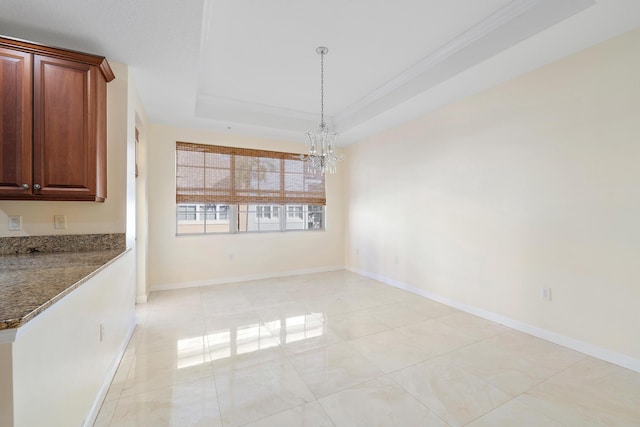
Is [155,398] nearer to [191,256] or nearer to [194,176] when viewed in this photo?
[191,256]

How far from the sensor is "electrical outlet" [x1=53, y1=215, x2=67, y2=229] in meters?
2.29

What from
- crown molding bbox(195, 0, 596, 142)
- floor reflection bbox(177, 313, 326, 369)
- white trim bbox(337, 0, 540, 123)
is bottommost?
floor reflection bbox(177, 313, 326, 369)

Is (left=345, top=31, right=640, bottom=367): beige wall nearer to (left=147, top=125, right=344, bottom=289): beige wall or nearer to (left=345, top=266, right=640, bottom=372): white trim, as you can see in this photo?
(left=345, top=266, right=640, bottom=372): white trim

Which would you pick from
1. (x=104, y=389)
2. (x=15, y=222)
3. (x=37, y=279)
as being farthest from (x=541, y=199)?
(x=15, y=222)

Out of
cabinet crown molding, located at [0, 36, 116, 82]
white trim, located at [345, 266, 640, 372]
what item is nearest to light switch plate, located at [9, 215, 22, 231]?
cabinet crown molding, located at [0, 36, 116, 82]

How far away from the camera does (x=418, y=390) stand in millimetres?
1958

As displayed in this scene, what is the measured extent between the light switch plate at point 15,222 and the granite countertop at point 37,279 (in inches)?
9.8

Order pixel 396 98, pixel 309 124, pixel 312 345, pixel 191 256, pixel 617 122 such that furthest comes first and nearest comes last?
pixel 309 124
pixel 191 256
pixel 396 98
pixel 312 345
pixel 617 122

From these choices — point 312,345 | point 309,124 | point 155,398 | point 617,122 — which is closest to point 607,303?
point 617,122

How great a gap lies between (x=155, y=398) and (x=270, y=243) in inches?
133

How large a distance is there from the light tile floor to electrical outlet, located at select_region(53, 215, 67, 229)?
4.11ft

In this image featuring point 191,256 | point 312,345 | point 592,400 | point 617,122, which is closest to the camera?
point 592,400

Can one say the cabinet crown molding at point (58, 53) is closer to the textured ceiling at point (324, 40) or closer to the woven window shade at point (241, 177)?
the textured ceiling at point (324, 40)

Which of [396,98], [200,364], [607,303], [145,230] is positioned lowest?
[200,364]
